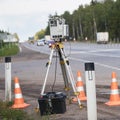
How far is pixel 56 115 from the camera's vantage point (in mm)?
9664

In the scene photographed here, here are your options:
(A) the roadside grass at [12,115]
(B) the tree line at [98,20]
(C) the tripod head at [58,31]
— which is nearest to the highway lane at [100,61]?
(C) the tripod head at [58,31]

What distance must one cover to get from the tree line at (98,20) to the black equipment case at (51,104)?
10474 cm

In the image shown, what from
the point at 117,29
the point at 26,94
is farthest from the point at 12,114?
the point at 117,29

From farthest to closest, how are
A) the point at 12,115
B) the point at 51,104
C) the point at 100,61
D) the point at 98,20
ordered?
the point at 98,20, the point at 100,61, the point at 51,104, the point at 12,115

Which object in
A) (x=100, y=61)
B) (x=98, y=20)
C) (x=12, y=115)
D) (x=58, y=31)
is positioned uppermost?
(x=98, y=20)

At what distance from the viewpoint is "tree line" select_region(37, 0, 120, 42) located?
122 metres

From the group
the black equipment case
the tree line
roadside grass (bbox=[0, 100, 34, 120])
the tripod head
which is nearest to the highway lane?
the tripod head

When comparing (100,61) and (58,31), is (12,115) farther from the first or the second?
(100,61)

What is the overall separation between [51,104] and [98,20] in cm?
13197

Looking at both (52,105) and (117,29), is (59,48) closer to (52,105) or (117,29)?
(52,105)

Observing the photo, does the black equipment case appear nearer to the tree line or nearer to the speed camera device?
the speed camera device

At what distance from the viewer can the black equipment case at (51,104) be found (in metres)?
9.60

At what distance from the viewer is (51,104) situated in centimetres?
962

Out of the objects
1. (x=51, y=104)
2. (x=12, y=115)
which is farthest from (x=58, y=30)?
(x=12, y=115)
